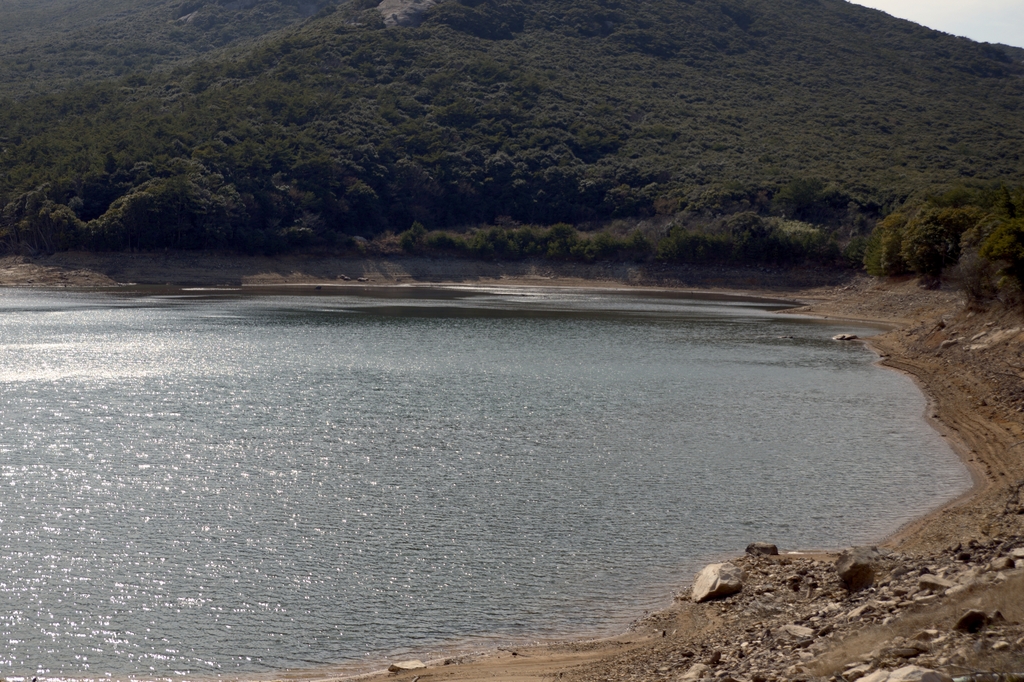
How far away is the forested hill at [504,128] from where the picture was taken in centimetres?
9775

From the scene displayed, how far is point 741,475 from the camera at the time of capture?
20.7m

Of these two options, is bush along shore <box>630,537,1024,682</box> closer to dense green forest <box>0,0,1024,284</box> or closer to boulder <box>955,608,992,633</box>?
boulder <box>955,608,992,633</box>

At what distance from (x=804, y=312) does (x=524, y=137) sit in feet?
214

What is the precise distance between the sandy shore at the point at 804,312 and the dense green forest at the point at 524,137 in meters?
3.04

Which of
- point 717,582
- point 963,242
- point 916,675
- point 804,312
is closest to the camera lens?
point 916,675

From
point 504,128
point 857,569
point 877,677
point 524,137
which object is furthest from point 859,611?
point 504,128

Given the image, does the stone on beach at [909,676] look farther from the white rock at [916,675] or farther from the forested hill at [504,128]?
the forested hill at [504,128]

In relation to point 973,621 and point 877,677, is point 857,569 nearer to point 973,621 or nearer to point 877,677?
point 973,621

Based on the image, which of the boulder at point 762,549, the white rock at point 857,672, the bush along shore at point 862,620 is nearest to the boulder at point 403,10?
the boulder at point 762,549

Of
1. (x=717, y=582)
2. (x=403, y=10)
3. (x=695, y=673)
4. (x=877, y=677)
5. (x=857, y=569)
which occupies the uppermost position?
(x=403, y=10)

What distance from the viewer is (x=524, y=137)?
125 metres

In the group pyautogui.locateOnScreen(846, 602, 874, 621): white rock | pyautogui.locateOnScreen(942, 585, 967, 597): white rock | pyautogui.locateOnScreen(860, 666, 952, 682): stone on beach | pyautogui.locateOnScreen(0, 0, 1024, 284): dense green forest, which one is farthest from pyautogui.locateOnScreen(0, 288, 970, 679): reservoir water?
pyautogui.locateOnScreen(0, 0, 1024, 284): dense green forest

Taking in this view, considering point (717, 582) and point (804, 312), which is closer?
point (717, 582)

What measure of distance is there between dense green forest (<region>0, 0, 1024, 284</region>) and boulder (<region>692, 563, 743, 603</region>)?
242 feet
